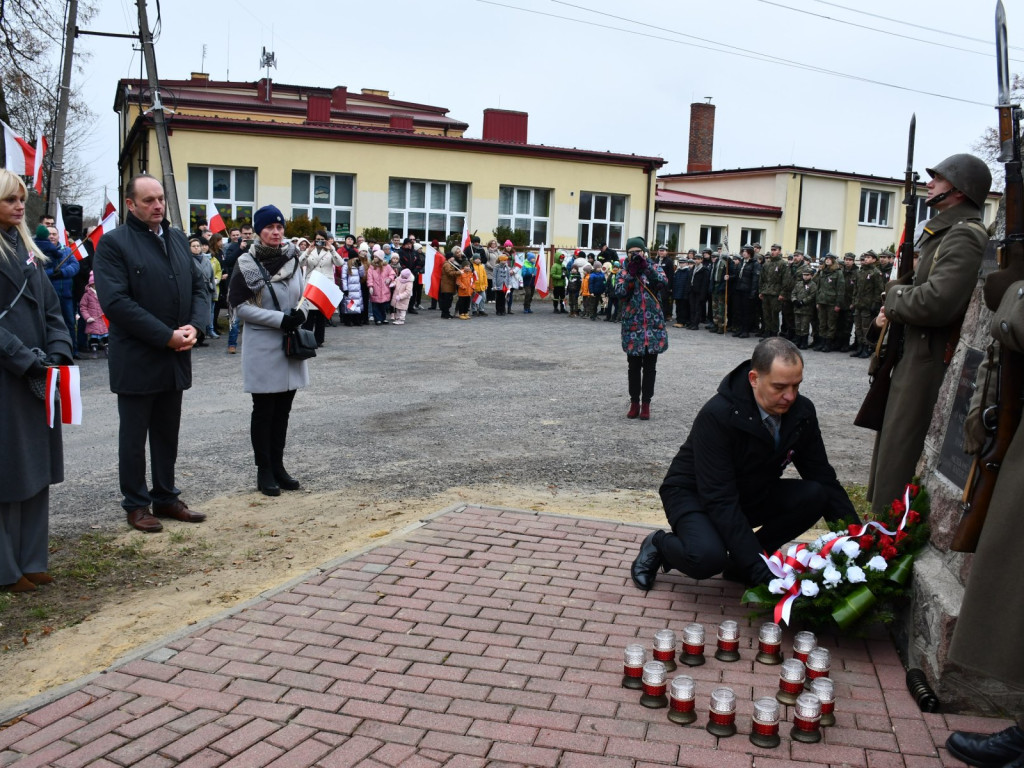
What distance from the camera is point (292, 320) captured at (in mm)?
6984

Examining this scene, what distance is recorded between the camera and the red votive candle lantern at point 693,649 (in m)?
4.24

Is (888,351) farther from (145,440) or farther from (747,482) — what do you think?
(145,440)

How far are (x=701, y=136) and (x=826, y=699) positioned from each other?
45.2 metres

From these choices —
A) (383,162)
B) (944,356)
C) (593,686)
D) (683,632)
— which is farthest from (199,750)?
(383,162)

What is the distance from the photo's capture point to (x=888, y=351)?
548cm

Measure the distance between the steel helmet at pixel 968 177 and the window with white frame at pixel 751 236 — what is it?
3417 centimetres

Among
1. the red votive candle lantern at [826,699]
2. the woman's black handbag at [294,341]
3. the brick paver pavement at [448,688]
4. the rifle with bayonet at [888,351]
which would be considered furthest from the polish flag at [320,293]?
the red votive candle lantern at [826,699]

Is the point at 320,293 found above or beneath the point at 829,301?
above

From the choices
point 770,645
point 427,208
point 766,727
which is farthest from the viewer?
point 427,208

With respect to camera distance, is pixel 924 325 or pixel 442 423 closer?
pixel 924 325

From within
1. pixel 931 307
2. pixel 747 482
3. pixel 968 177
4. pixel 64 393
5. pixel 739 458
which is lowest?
pixel 747 482

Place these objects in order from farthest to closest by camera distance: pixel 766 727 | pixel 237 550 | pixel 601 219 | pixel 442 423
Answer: pixel 601 219
pixel 442 423
pixel 237 550
pixel 766 727

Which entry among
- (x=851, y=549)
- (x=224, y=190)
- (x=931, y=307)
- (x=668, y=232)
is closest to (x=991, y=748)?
(x=851, y=549)

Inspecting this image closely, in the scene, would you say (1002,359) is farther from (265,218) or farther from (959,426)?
(265,218)
